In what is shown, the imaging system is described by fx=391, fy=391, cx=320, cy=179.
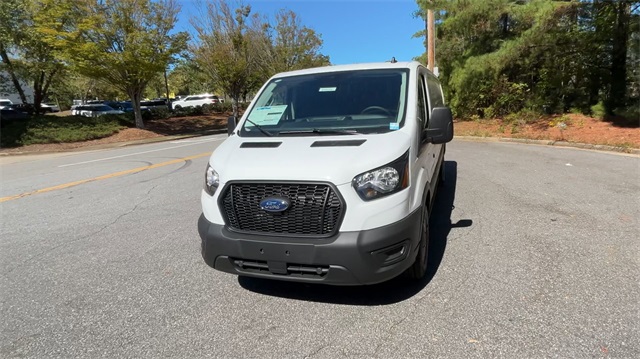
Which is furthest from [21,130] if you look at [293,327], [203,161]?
[293,327]

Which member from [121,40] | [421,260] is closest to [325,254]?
[421,260]

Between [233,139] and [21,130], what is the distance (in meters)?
21.9

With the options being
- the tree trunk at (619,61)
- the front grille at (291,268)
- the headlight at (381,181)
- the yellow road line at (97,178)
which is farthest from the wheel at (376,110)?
the tree trunk at (619,61)

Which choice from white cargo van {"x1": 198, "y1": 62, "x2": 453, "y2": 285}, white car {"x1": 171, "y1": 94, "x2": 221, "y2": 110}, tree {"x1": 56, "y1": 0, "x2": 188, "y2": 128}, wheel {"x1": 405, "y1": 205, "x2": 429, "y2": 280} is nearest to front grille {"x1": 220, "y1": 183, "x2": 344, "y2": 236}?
white cargo van {"x1": 198, "y1": 62, "x2": 453, "y2": 285}

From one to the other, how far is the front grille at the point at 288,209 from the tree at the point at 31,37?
846 inches

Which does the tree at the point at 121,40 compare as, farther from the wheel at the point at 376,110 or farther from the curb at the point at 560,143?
the wheel at the point at 376,110

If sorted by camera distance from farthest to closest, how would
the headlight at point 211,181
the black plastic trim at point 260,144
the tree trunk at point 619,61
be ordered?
the tree trunk at point 619,61 → the black plastic trim at point 260,144 → the headlight at point 211,181

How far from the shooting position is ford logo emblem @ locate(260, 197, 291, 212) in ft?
8.82

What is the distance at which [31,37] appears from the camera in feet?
70.4

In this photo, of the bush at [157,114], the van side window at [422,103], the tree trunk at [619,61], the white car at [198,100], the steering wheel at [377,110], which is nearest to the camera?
the steering wheel at [377,110]

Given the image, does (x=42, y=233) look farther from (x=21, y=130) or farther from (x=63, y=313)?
(x=21, y=130)

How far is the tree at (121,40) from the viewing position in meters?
19.5

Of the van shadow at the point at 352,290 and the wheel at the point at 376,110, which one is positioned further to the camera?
the wheel at the point at 376,110

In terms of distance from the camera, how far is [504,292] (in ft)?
10.1
